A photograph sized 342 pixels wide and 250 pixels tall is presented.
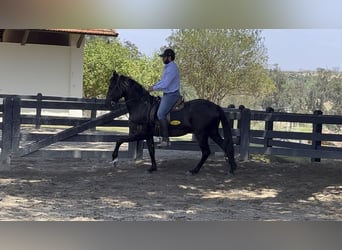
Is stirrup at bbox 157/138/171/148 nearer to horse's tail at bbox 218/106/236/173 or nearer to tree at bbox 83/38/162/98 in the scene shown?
horse's tail at bbox 218/106/236/173

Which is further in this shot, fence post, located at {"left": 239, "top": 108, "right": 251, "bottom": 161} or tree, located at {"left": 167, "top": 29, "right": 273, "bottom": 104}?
tree, located at {"left": 167, "top": 29, "right": 273, "bottom": 104}

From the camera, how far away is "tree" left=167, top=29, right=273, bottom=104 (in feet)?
75.0

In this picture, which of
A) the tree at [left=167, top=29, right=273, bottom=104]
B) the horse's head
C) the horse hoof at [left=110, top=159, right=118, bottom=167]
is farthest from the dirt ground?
the tree at [left=167, top=29, right=273, bottom=104]

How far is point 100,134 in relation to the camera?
1020cm

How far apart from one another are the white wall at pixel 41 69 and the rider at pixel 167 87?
448 inches

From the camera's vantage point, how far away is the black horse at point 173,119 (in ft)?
30.2

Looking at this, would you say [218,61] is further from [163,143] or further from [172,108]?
[172,108]

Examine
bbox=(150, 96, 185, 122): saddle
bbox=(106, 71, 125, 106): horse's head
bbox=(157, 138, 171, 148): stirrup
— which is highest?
bbox=(106, 71, 125, 106): horse's head

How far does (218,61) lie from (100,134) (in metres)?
13.8

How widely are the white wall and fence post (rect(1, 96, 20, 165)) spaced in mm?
10449

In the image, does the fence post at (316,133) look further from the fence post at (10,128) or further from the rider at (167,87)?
the fence post at (10,128)

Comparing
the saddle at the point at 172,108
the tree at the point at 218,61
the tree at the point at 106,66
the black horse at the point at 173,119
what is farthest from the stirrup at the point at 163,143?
the tree at the point at 106,66

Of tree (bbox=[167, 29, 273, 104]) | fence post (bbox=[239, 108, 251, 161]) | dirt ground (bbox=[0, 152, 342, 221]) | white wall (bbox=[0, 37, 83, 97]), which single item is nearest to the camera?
dirt ground (bbox=[0, 152, 342, 221])
